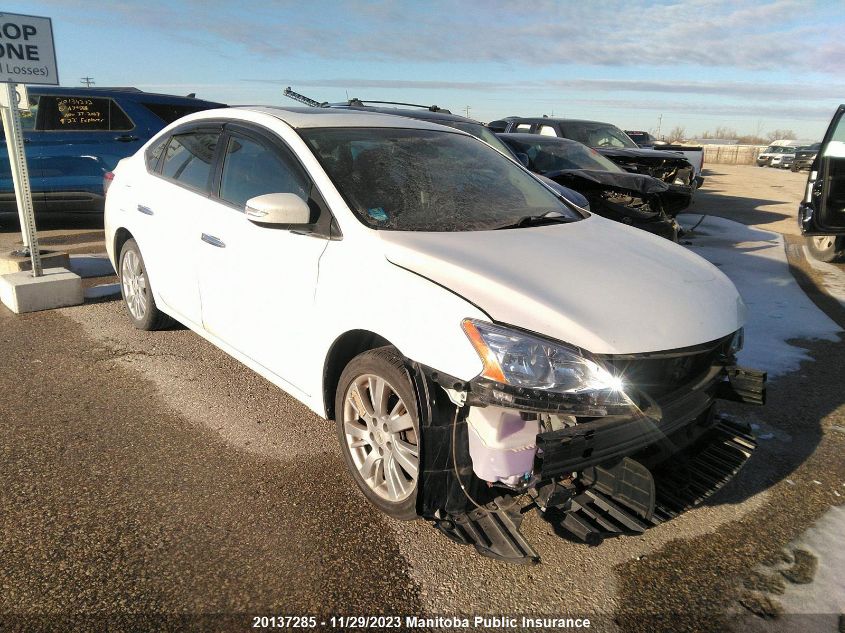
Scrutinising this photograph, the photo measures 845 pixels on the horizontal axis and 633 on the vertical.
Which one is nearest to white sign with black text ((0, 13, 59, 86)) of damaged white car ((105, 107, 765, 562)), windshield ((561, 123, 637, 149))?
damaged white car ((105, 107, 765, 562))

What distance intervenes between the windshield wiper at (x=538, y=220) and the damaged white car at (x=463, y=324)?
0.02 meters

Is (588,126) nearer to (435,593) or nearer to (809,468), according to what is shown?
(809,468)

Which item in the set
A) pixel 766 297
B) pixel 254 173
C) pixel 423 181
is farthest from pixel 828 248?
Answer: pixel 254 173

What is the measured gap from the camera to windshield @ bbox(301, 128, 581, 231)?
3.07m

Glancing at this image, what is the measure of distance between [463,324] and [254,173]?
6.04ft

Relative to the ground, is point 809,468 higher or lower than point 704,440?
lower

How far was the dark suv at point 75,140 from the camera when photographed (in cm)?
839

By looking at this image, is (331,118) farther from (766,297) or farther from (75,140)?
(75,140)

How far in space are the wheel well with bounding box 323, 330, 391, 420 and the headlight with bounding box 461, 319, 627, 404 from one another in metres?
0.61

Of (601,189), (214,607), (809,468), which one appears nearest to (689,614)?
(809,468)

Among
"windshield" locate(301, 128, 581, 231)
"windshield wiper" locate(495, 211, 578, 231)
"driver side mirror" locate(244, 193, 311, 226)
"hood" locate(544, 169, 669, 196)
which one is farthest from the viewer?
"hood" locate(544, 169, 669, 196)

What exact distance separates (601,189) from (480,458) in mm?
6074

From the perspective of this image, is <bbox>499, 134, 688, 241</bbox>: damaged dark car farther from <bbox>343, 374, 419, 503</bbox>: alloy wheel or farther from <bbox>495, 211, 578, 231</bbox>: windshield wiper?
<bbox>343, 374, 419, 503</bbox>: alloy wheel

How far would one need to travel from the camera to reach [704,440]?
2889 mm
